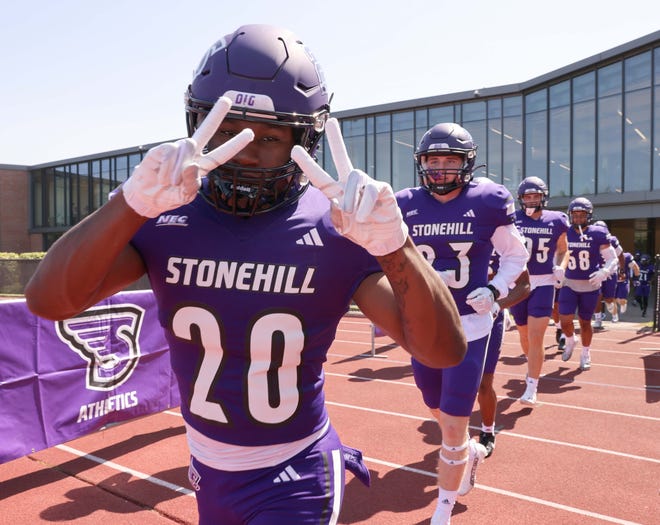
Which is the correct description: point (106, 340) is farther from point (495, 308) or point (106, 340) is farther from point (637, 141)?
point (637, 141)

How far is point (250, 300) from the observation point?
1.71m

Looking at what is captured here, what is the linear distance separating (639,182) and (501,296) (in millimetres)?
19260

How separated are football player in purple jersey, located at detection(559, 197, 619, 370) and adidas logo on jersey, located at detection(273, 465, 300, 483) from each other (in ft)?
26.3

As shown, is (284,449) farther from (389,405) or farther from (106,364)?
(389,405)

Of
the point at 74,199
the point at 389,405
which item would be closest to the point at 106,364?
the point at 389,405

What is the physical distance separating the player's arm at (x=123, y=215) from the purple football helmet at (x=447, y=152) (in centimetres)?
270

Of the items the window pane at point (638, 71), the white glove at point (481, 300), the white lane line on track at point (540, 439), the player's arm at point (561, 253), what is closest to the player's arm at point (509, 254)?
the white glove at point (481, 300)

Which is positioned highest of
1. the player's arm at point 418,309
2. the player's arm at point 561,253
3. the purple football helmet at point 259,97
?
the purple football helmet at point 259,97

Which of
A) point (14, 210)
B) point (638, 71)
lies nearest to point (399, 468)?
point (638, 71)

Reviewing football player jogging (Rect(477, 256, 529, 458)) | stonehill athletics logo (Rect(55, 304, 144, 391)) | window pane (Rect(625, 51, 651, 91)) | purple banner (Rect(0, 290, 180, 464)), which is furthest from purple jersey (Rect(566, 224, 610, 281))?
window pane (Rect(625, 51, 651, 91))

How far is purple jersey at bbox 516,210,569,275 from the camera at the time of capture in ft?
24.1

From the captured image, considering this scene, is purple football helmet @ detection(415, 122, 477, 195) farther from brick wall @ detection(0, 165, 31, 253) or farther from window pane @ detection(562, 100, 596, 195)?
brick wall @ detection(0, 165, 31, 253)

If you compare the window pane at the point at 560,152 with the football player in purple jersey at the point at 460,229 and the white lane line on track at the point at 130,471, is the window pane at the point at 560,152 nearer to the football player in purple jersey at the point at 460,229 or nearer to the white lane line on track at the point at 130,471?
the football player in purple jersey at the point at 460,229

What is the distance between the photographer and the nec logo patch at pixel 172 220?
1.76 metres
